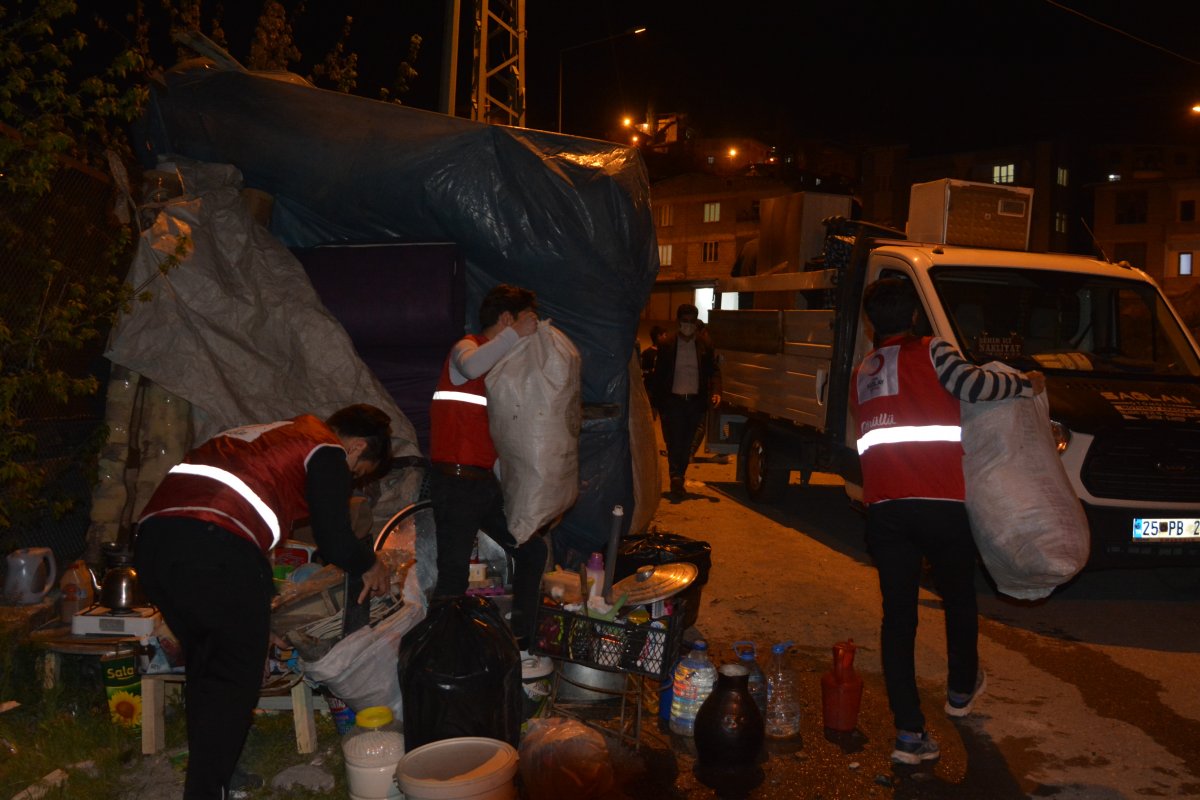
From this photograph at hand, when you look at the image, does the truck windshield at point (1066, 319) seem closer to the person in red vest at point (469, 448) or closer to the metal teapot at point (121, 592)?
the person in red vest at point (469, 448)

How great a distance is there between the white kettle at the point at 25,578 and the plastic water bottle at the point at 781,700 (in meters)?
3.48

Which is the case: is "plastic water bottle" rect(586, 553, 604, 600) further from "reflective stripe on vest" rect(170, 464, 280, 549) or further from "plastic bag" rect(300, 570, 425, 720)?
"reflective stripe on vest" rect(170, 464, 280, 549)

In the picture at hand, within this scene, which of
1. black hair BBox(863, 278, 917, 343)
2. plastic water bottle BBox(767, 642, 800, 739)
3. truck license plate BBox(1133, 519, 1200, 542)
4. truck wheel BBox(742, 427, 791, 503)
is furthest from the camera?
truck wheel BBox(742, 427, 791, 503)

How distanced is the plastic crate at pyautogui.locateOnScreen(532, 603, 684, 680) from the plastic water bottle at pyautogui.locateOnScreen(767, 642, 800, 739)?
1.64 feet

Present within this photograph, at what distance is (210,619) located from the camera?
305 cm

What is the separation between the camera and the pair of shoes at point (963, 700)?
14.0ft

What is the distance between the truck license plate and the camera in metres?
5.73

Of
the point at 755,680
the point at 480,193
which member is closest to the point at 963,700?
the point at 755,680

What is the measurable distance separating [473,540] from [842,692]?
177 cm

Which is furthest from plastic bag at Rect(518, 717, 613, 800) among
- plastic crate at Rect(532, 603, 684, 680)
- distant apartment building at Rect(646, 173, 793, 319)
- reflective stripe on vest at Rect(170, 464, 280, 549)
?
distant apartment building at Rect(646, 173, 793, 319)

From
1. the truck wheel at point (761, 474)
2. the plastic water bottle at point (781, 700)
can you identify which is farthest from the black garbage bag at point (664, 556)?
the truck wheel at point (761, 474)

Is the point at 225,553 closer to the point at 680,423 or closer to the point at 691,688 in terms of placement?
the point at 691,688

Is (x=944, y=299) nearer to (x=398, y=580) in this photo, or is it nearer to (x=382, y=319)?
(x=382, y=319)

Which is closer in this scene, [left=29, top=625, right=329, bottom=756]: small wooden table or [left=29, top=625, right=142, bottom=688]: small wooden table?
[left=29, top=625, right=329, bottom=756]: small wooden table
